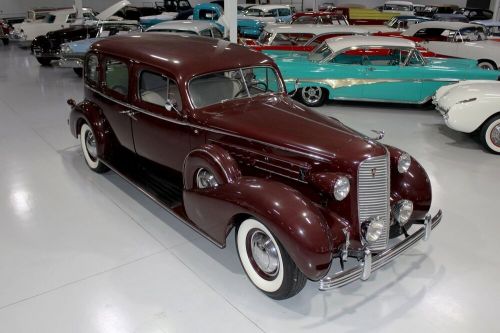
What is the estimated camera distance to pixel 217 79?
4.16 meters

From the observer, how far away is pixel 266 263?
3.30 metres

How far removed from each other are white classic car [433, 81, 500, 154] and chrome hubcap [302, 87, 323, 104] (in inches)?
109

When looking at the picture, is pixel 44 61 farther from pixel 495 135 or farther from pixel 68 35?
pixel 495 135

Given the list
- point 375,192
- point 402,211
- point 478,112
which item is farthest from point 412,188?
point 478,112

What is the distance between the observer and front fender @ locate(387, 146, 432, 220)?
3.69m

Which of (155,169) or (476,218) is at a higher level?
(155,169)

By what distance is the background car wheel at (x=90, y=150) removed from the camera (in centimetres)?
545

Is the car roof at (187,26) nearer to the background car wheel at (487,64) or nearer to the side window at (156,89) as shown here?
the background car wheel at (487,64)

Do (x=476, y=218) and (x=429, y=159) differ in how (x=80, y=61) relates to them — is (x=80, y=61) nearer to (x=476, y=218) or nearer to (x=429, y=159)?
(x=429, y=159)

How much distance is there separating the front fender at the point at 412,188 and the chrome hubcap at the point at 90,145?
359cm

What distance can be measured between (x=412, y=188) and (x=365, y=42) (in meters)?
5.33

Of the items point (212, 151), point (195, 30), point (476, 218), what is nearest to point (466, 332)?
point (476, 218)

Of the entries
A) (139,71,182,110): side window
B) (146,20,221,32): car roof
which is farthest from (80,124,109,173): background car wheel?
(146,20,221,32): car roof

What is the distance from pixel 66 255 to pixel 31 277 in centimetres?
36
